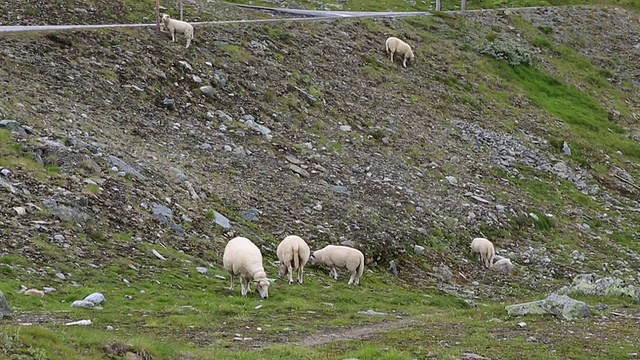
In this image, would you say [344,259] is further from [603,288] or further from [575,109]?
[575,109]

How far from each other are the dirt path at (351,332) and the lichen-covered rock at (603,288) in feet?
22.4

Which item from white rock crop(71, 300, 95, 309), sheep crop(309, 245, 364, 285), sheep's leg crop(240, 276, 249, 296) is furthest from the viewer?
sheep crop(309, 245, 364, 285)

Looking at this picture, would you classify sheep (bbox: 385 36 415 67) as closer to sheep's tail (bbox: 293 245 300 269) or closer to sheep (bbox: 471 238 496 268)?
sheep (bbox: 471 238 496 268)

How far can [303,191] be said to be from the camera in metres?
26.8

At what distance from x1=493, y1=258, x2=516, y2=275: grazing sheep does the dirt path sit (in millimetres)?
9822

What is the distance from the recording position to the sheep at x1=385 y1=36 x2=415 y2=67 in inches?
1737

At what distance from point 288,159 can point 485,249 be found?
7.10 metres

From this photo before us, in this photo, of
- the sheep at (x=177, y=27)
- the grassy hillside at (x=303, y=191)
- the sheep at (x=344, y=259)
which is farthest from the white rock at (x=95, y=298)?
the sheep at (x=177, y=27)

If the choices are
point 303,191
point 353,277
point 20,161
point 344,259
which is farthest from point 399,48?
point 20,161

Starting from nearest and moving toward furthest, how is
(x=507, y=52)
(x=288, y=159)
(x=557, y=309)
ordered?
1. (x=557, y=309)
2. (x=288, y=159)
3. (x=507, y=52)

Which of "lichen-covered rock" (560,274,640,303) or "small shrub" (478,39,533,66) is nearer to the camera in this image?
"lichen-covered rock" (560,274,640,303)

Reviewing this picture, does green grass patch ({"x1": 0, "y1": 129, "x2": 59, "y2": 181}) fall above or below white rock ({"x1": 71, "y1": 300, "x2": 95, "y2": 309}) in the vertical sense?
above

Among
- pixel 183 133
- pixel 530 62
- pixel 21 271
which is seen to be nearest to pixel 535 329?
pixel 21 271

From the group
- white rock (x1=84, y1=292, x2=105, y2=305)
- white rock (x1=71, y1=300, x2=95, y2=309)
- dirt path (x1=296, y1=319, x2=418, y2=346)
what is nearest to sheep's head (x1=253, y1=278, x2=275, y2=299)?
dirt path (x1=296, y1=319, x2=418, y2=346)
